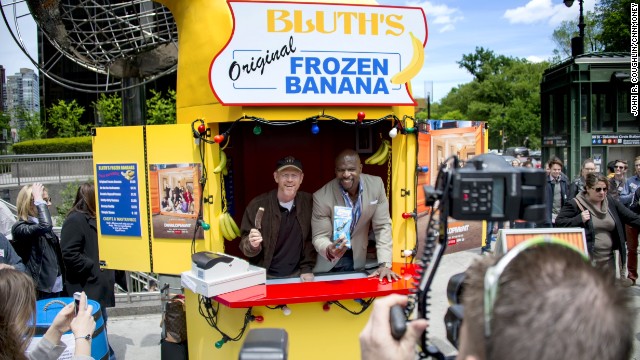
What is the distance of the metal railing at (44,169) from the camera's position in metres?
17.1

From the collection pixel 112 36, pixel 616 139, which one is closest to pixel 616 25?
pixel 616 139

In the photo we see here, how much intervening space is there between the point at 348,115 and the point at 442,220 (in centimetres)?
276

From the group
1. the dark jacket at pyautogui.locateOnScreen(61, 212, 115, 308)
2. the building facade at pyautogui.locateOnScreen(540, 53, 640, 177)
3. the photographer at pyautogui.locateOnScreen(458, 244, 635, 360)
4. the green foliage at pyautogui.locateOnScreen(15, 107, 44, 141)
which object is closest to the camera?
the photographer at pyautogui.locateOnScreen(458, 244, 635, 360)

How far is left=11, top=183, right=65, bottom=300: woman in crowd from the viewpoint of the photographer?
192 inches

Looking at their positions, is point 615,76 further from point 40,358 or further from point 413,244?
point 40,358

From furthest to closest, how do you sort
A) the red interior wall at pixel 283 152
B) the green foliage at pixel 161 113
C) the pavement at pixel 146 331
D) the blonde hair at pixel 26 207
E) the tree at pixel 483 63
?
the tree at pixel 483 63 → the green foliage at pixel 161 113 → the pavement at pixel 146 331 → the red interior wall at pixel 283 152 → the blonde hair at pixel 26 207

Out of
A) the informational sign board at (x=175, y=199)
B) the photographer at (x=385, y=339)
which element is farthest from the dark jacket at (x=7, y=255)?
the photographer at (x=385, y=339)

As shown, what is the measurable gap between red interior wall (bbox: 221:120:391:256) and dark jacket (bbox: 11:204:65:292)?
188 cm

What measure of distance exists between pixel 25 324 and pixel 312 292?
2178mm

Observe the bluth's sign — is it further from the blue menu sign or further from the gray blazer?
the blue menu sign

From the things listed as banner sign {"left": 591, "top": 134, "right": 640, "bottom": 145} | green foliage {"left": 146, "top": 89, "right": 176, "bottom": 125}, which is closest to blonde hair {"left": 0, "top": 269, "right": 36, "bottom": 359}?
banner sign {"left": 591, "top": 134, "right": 640, "bottom": 145}

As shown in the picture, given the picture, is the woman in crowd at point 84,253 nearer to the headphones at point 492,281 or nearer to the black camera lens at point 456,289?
the black camera lens at point 456,289

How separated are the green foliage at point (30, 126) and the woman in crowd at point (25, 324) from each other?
30.3 metres

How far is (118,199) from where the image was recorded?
4637 millimetres
